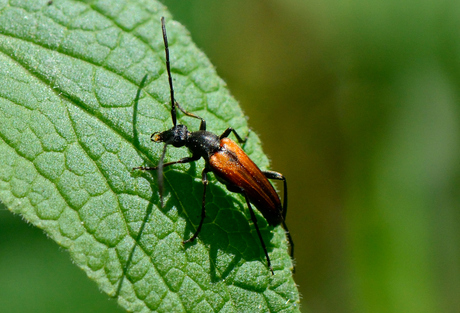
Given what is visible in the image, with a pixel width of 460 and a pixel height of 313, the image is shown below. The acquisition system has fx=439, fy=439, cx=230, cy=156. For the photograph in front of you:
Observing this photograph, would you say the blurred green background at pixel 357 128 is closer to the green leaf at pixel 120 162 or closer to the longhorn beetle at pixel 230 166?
the longhorn beetle at pixel 230 166

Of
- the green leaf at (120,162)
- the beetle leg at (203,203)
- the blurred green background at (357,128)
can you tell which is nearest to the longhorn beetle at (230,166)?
the beetle leg at (203,203)

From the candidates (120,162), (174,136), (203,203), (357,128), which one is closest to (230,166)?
(203,203)

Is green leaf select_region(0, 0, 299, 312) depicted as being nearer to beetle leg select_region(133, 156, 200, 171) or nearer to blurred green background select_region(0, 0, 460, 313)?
beetle leg select_region(133, 156, 200, 171)

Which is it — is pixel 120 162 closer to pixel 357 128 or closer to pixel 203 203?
pixel 203 203

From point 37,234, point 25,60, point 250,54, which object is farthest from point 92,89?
point 250,54

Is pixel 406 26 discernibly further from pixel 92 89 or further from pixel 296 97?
pixel 92 89
